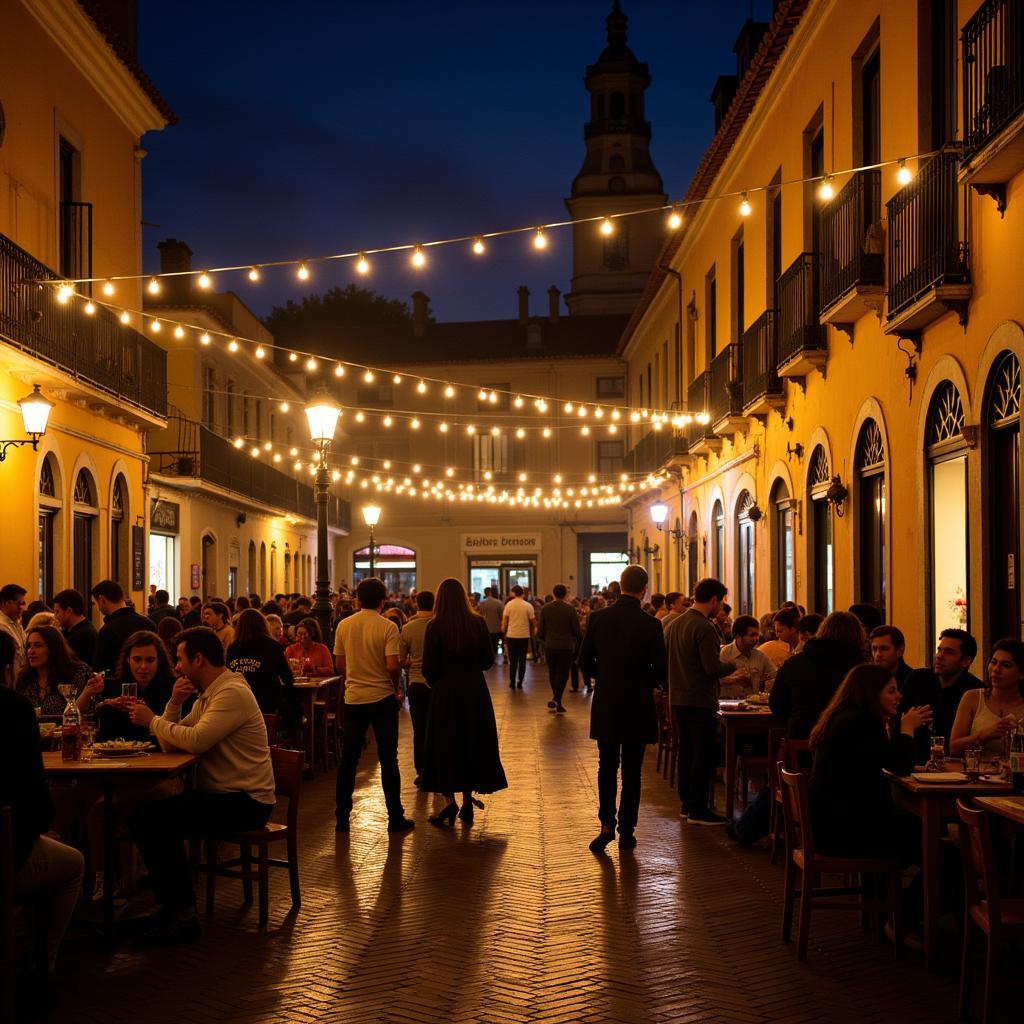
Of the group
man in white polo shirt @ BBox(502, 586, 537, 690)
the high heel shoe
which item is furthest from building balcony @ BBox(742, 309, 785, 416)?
the high heel shoe

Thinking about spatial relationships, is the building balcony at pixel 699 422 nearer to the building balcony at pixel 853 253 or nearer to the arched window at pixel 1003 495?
the building balcony at pixel 853 253

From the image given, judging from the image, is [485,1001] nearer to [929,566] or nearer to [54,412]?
[929,566]

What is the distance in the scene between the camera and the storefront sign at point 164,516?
2352 cm

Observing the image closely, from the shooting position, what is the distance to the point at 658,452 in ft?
97.5

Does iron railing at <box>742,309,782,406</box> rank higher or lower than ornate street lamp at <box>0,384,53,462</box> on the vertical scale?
higher

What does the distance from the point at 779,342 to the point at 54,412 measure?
8674 millimetres

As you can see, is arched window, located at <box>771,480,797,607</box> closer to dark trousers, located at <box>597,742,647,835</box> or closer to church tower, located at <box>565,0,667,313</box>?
dark trousers, located at <box>597,742,647,835</box>

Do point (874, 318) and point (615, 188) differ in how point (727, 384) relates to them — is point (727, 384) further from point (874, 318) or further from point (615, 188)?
point (615, 188)

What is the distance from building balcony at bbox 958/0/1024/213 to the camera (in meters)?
8.20

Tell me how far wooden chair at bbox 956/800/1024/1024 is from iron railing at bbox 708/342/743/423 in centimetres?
1368

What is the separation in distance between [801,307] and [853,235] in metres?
2.43

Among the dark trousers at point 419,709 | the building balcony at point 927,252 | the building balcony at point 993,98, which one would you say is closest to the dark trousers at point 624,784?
the dark trousers at point 419,709

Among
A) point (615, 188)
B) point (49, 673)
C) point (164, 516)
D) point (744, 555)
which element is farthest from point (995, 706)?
point (615, 188)

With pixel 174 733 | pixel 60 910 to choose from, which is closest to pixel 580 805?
pixel 174 733
